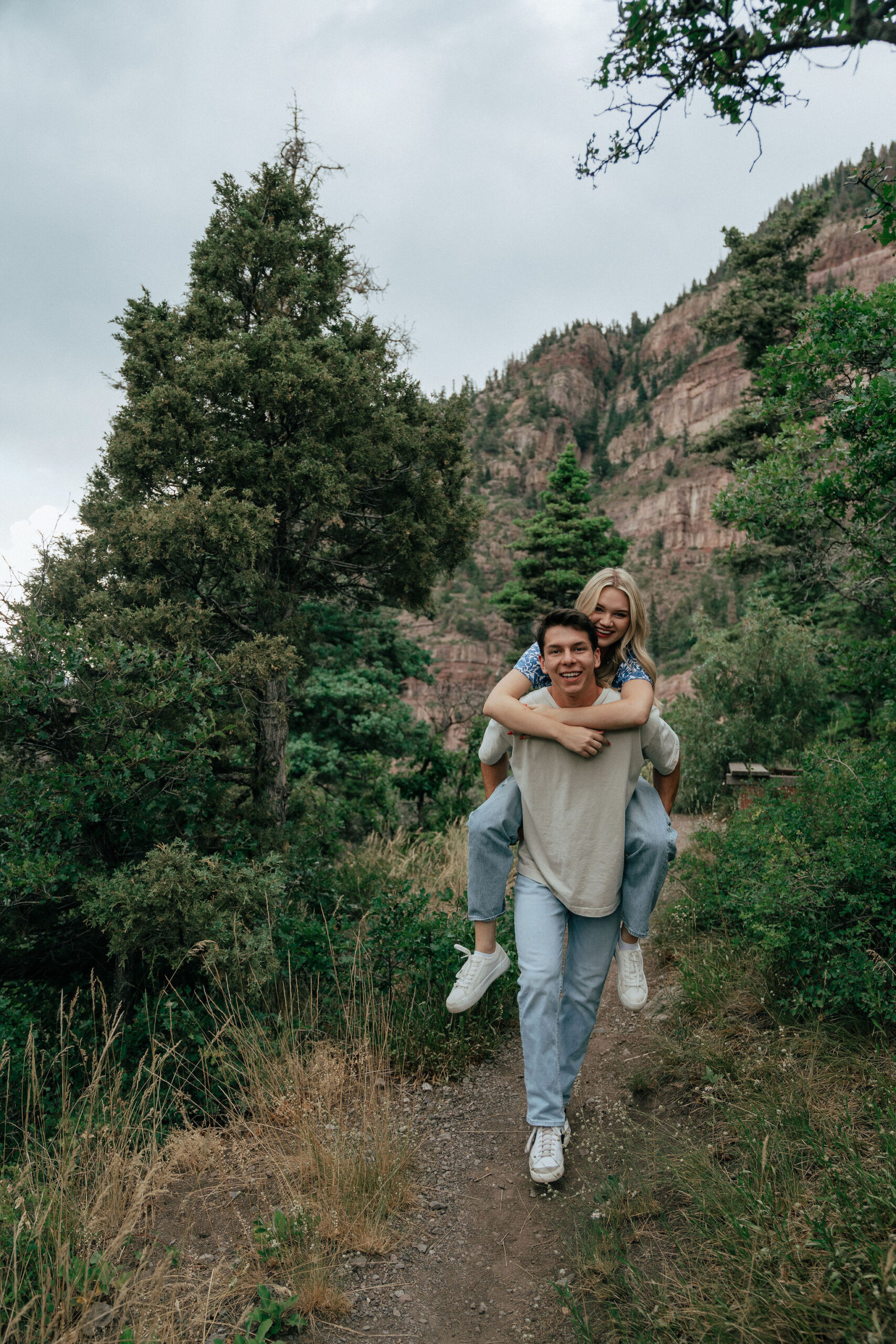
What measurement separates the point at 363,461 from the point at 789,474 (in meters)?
3.94

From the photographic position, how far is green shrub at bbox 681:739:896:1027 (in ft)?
9.12

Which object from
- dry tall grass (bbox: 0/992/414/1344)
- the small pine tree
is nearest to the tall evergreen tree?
dry tall grass (bbox: 0/992/414/1344)

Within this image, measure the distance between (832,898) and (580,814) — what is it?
1.25 meters

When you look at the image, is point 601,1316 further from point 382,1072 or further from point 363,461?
point 363,461

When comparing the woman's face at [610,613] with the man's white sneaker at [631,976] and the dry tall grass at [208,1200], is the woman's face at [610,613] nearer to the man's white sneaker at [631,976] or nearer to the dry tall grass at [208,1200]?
the man's white sneaker at [631,976]

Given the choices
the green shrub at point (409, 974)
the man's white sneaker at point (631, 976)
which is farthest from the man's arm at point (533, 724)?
the green shrub at point (409, 974)

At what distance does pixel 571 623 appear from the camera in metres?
2.45

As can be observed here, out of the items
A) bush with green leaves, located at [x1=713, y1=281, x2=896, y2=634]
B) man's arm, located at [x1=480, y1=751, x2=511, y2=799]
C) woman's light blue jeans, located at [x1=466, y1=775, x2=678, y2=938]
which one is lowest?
woman's light blue jeans, located at [x1=466, y1=775, x2=678, y2=938]

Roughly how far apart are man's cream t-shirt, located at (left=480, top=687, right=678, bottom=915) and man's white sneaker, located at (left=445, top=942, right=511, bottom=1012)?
47cm

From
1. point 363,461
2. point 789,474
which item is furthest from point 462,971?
point 363,461

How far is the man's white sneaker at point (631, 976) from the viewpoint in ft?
8.96

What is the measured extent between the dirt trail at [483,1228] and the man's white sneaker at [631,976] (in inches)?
17.4

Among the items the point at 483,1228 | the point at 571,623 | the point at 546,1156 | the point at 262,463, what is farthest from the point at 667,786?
the point at 262,463

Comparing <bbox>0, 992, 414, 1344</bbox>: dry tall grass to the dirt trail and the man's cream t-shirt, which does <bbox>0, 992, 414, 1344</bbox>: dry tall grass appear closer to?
the dirt trail
